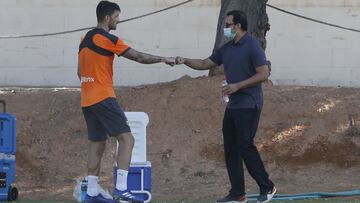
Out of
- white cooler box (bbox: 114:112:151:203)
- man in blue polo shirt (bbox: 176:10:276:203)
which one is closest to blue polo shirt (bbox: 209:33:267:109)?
man in blue polo shirt (bbox: 176:10:276:203)

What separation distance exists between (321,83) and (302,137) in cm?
431

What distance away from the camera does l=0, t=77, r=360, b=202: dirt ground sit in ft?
36.9

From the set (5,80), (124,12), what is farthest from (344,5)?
(5,80)

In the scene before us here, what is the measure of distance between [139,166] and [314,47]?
737cm

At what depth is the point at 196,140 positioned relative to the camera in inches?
472

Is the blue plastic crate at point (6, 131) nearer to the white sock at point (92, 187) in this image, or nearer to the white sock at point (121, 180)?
the white sock at point (92, 187)

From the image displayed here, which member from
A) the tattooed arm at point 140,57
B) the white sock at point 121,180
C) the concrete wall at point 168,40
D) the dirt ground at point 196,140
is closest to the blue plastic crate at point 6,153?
the dirt ground at point 196,140

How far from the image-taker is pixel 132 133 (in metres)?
9.52

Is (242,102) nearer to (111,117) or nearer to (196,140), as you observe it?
(111,117)

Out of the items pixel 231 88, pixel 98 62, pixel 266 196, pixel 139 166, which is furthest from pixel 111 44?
pixel 266 196

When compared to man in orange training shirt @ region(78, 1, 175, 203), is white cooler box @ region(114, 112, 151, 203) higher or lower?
lower

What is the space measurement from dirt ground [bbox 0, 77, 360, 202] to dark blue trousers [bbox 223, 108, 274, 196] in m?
1.53

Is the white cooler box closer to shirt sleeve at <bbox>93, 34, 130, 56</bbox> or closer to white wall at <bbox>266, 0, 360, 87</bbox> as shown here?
shirt sleeve at <bbox>93, 34, 130, 56</bbox>

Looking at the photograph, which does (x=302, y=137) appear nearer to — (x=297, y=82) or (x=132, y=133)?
(x=132, y=133)
